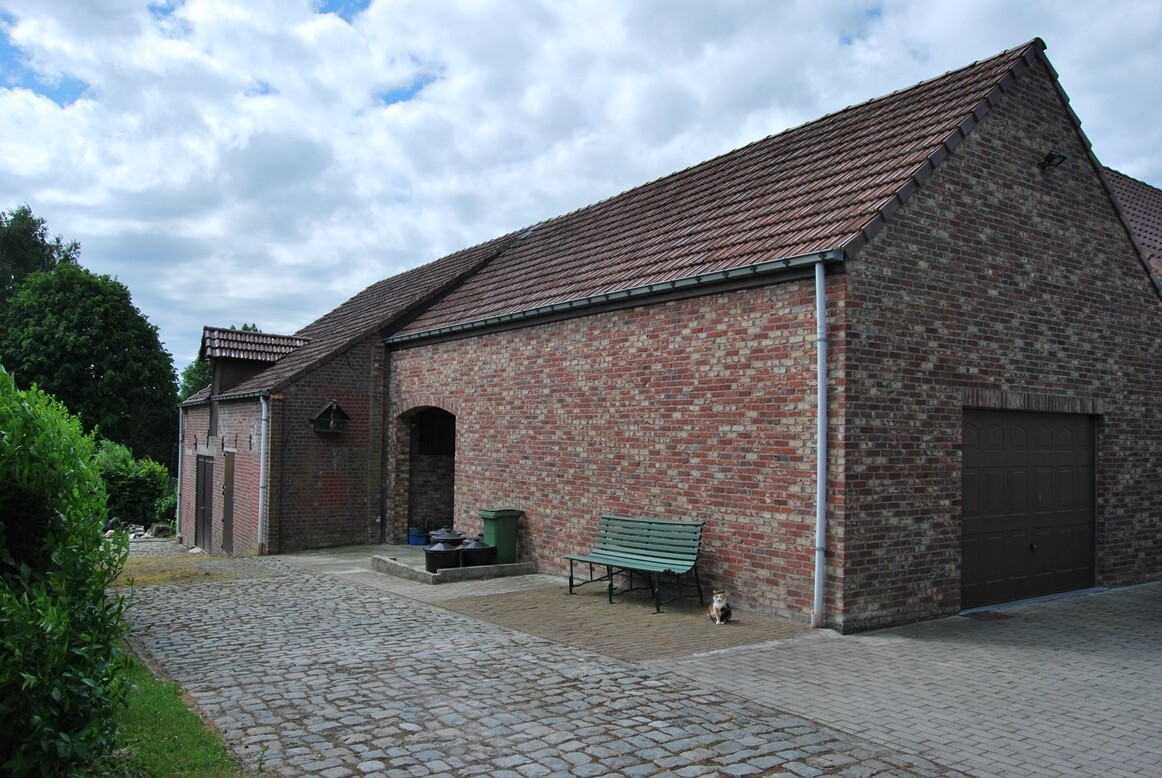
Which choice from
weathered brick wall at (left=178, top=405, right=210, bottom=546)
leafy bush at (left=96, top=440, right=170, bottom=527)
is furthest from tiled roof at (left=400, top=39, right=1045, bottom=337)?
leafy bush at (left=96, top=440, right=170, bottom=527)

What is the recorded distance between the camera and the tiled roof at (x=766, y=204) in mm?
9320

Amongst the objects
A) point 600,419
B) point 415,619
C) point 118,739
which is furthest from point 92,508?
point 600,419

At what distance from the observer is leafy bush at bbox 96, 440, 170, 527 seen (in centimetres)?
3191

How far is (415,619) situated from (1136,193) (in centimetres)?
1633

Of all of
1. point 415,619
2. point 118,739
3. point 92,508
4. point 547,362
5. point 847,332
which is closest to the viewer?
point 92,508

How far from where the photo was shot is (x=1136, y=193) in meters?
17.1

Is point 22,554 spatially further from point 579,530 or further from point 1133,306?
point 1133,306

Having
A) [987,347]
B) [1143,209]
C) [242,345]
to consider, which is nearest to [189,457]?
[242,345]

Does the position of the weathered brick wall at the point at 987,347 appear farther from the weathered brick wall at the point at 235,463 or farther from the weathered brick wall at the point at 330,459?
the weathered brick wall at the point at 235,463

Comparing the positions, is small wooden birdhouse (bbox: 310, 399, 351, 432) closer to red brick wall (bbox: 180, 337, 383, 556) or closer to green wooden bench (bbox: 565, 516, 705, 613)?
red brick wall (bbox: 180, 337, 383, 556)

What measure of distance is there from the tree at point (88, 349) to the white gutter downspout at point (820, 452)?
36.2 m

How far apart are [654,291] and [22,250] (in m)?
46.3

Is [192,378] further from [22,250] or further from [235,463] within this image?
[235,463]

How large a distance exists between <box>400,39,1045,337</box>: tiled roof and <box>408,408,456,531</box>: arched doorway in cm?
217
